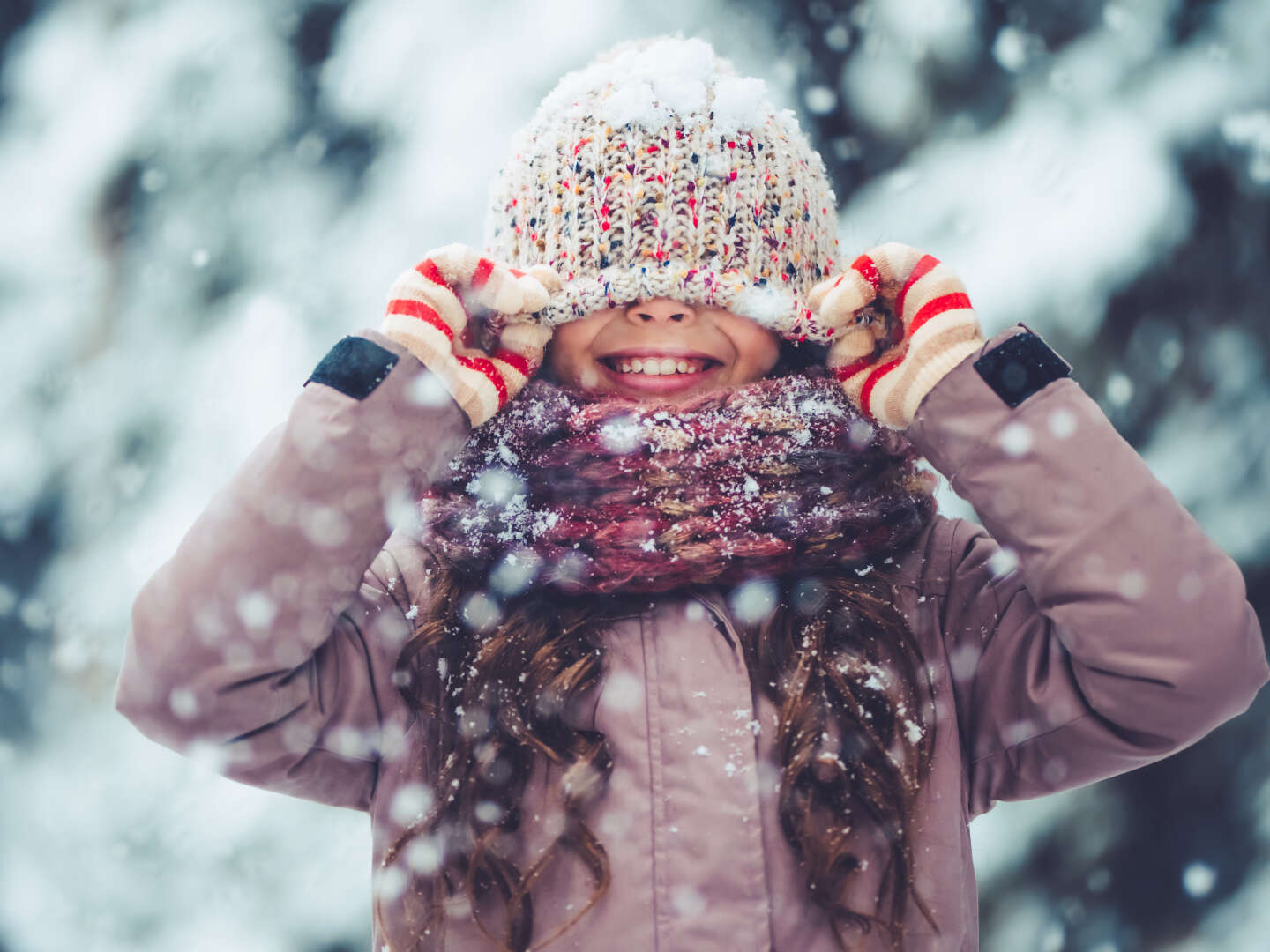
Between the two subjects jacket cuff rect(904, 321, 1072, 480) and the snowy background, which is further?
the snowy background

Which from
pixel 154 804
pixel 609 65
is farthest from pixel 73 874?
pixel 609 65

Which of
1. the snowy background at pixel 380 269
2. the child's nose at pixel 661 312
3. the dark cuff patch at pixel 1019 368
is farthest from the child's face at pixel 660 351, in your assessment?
the snowy background at pixel 380 269

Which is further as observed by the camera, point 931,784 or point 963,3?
point 963,3

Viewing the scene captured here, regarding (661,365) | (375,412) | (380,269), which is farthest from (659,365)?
(380,269)

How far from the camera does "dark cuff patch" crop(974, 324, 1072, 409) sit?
1.08 m

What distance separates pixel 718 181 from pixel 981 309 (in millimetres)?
885

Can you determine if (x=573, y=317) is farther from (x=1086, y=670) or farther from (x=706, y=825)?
(x=1086, y=670)

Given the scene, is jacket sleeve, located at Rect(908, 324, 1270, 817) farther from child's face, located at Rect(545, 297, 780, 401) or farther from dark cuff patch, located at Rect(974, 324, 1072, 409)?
child's face, located at Rect(545, 297, 780, 401)

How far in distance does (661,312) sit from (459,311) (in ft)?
0.95

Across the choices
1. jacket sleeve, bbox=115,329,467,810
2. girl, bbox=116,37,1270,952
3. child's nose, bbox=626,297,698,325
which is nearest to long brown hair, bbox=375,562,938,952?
girl, bbox=116,37,1270,952

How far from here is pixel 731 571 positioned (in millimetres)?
1197

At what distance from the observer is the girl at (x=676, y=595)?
3.46 ft

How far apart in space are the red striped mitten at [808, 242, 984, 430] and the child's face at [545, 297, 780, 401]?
0.14 metres

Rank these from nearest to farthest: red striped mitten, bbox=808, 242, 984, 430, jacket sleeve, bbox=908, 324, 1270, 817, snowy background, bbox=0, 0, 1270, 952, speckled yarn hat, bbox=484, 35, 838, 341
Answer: jacket sleeve, bbox=908, 324, 1270, 817
red striped mitten, bbox=808, 242, 984, 430
speckled yarn hat, bbox=484, 35, 838, 341
snowy background, bbox=0, 0, 1270, 952
